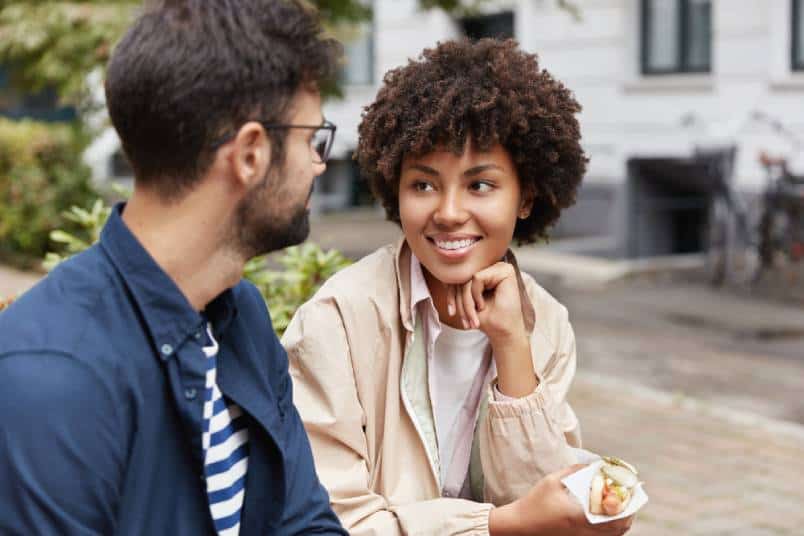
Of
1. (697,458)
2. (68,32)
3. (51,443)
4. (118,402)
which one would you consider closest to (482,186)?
(118,402)

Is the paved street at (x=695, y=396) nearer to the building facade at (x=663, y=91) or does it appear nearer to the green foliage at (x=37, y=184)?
the green foliage at (x=37, y=184)

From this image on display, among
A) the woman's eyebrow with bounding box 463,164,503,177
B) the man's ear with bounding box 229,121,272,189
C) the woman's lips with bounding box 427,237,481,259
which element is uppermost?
the man's ear with bounding box 229,121,272,189

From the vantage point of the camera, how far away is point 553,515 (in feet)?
7.36

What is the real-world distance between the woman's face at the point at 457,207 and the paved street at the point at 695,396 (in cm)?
238

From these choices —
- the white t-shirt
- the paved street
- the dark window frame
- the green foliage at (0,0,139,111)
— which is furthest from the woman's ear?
the dark window frame

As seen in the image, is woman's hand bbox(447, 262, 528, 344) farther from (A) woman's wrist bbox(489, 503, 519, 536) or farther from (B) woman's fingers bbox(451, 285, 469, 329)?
(A) woman's wrist bbox(489, 503, 519, 536)

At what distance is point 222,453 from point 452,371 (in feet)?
2.84

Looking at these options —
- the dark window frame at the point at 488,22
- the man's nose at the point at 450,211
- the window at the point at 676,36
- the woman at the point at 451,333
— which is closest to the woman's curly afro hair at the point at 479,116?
the woman at the point at 451,333

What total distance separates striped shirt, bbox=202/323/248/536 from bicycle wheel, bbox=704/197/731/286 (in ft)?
31.5

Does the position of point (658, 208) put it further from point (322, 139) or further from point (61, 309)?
point (61, 309)

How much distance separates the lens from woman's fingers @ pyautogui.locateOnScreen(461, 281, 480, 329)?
2445 mm

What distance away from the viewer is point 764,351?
8.07 metres

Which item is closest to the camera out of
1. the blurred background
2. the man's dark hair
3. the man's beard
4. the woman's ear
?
the man's dark hair

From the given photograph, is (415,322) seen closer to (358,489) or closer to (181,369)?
(358,489)
